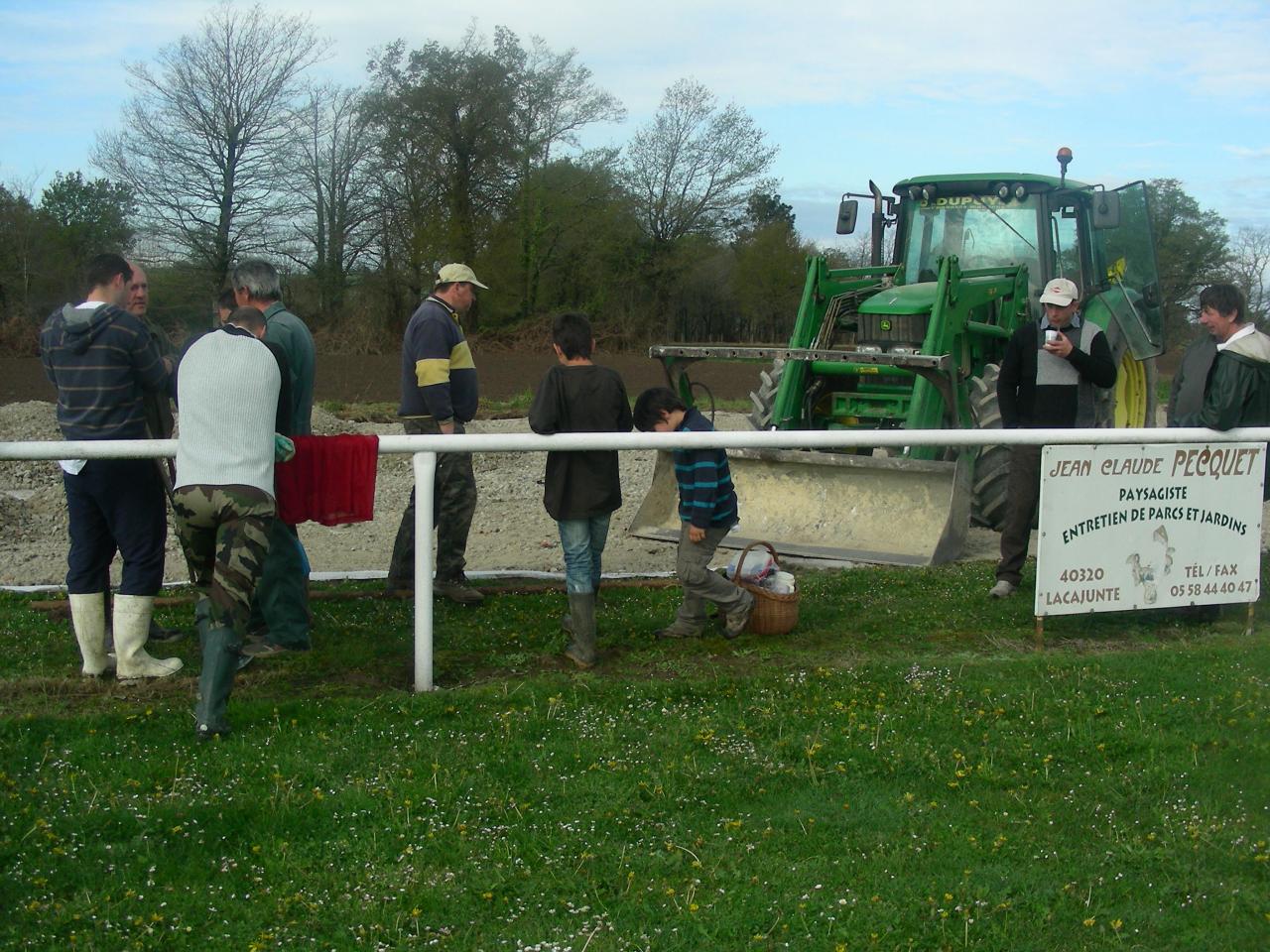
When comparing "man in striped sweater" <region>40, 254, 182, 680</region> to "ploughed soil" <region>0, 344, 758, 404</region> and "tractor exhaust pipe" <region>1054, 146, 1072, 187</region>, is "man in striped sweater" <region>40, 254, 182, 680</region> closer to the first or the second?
"tractor exhaust pipe" <region>1054, 146, 1072, 187</region>

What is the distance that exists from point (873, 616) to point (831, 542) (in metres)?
2.36

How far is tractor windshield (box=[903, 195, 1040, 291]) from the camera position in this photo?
10.9m

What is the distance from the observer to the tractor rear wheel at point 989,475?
9.72 m

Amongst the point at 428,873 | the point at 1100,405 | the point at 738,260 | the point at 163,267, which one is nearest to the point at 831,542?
the point at 1100,405


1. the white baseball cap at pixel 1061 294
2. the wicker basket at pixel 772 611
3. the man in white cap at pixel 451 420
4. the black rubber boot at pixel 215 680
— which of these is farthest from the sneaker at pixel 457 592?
the white baseball cap at pixel 1061 294

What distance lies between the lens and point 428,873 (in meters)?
3.59

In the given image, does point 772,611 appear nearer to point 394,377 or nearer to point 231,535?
point 231,535

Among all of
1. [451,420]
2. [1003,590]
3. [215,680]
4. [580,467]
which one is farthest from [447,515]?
[1003,590]

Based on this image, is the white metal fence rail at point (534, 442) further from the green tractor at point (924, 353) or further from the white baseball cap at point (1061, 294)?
the green tractor at point (924, 353)

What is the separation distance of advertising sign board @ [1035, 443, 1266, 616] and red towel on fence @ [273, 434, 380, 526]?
312 cm

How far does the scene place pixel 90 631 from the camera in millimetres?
5430

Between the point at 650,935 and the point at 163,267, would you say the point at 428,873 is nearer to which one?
the point at 650,935

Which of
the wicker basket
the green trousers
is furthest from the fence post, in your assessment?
the wicker basket

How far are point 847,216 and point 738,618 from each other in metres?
5.80
